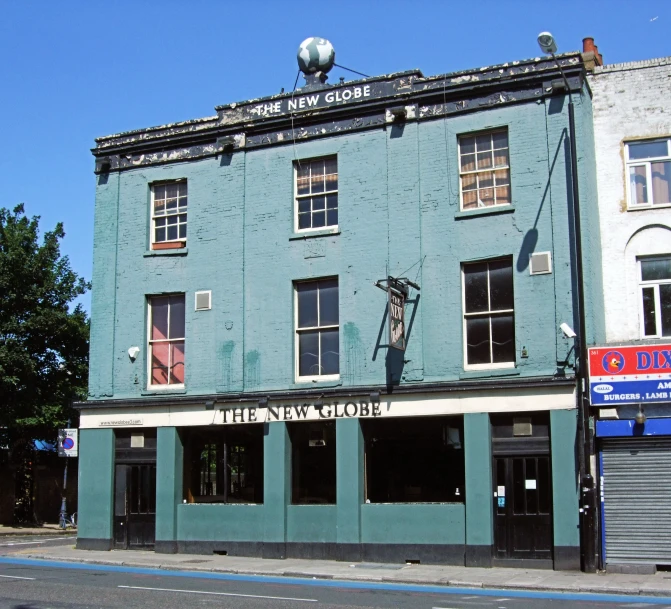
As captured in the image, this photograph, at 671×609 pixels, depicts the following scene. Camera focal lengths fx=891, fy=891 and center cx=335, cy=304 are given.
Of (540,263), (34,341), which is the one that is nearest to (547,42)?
(540,263)

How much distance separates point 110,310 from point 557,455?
12.5 m

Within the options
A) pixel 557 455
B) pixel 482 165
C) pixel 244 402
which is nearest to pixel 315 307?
pixel 244 402

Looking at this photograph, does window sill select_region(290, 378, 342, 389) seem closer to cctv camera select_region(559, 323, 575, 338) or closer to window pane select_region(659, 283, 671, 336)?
cctv camera select_region(559, 323, 575, 338)

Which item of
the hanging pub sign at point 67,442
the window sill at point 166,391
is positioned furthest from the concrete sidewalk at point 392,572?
the hanging pub sign at point 67,442

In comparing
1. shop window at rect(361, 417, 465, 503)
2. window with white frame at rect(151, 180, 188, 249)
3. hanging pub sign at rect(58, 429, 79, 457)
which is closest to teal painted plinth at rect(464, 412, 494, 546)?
shop window at rect(361, 417, 465, 503)

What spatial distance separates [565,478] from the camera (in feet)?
60.7

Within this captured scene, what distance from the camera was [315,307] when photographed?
22.1 m

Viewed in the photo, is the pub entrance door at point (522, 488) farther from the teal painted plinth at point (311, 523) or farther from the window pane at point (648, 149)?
the window pane at point (648, 149)

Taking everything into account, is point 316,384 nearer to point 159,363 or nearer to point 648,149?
point 159,363

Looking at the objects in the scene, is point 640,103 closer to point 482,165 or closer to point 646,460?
point 482,165

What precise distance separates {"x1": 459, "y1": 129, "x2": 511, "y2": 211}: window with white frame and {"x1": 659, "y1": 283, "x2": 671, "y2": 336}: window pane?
12.7 ft

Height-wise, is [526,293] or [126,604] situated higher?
[526,293]

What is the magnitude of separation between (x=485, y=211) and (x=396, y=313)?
3.10 meters

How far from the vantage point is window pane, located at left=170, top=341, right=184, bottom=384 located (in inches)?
923
